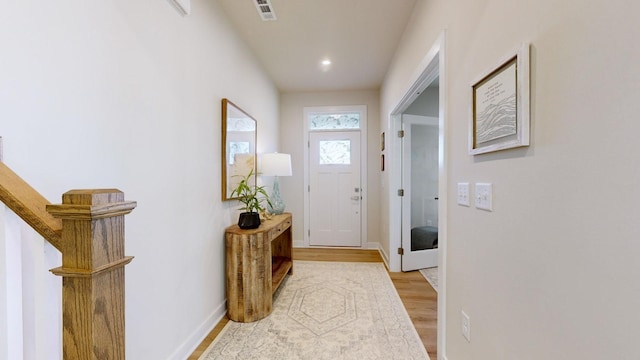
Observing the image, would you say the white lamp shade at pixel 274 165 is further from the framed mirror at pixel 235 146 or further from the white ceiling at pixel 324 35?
the white ceiling at pixel 324 35

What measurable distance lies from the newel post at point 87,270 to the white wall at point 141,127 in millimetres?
564

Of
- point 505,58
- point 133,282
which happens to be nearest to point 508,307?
point 505,58

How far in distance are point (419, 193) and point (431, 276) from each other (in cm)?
107

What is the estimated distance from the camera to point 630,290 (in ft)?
2.02

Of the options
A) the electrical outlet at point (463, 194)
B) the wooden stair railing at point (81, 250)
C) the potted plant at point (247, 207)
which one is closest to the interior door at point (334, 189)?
the potted plant at point (247, 207)

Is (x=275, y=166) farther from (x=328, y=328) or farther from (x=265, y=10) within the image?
(x=328, y=328)

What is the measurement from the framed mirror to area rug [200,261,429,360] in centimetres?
111

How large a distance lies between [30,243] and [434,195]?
3.83m

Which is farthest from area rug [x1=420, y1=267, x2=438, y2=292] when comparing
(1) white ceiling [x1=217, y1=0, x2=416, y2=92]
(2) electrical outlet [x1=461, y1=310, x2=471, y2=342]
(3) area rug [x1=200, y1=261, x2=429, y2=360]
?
(1) white ceiling [x1=217, y1=0, x2=416, y2=92]

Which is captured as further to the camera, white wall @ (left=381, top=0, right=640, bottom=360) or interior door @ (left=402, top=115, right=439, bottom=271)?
interior door @ (left=402, top=115, right=439, bottom=271)

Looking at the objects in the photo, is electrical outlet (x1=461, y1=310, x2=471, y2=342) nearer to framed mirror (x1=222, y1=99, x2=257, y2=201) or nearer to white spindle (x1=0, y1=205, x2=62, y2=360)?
white spindle (x1=0, y1=205, x2=62, y2=360)

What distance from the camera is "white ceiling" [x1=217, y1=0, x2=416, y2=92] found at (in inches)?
92.8

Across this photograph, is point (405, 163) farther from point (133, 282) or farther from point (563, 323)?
point (133, 282)

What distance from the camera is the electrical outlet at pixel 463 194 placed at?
138 centimetres
